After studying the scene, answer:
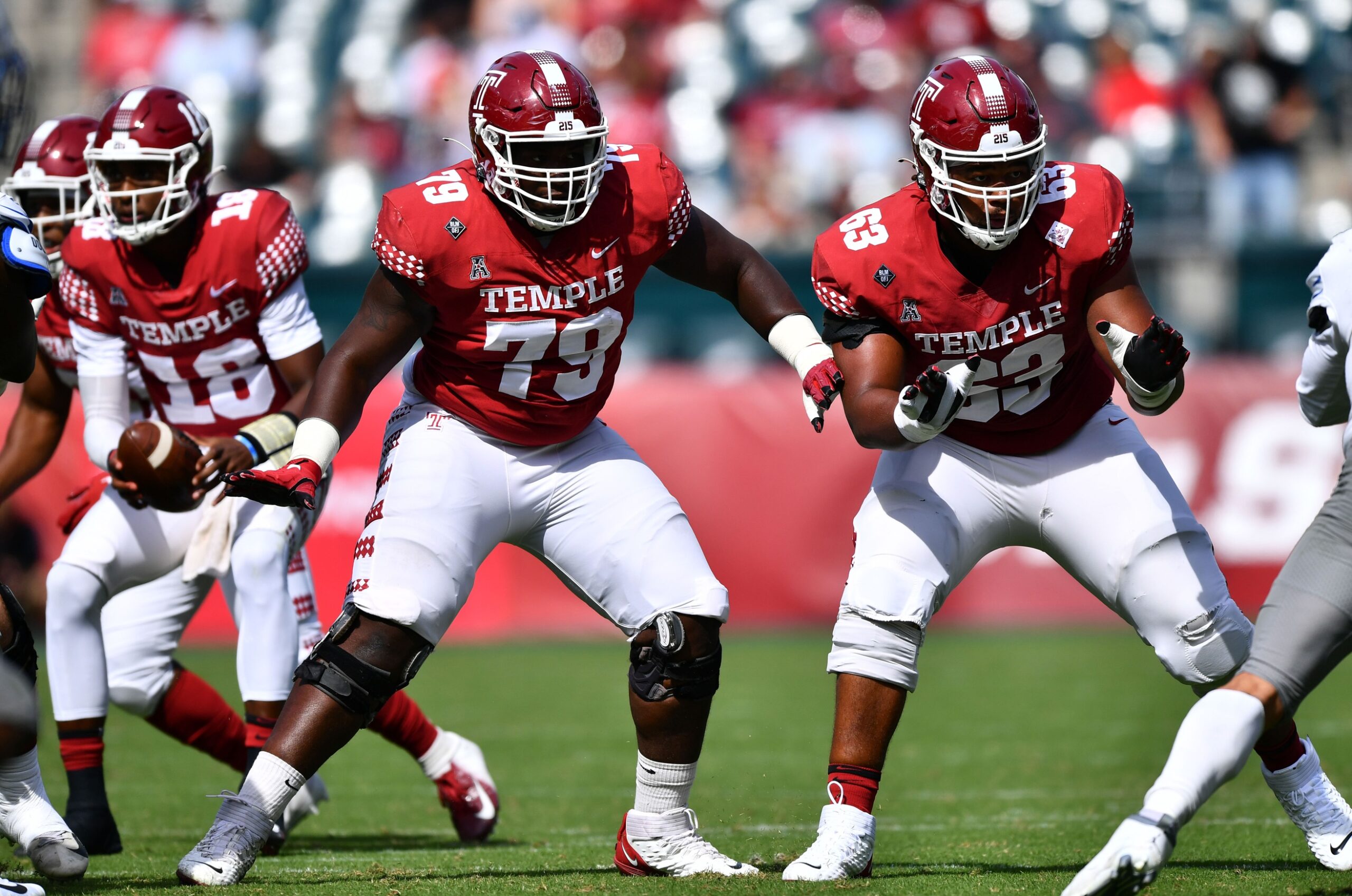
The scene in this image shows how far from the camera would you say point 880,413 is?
12.9 ft

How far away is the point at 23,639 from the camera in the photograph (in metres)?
3.92

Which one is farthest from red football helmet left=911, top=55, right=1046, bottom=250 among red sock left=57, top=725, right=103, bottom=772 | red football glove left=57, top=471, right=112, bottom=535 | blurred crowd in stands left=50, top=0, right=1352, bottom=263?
blurred crowd in stands left=50, top=0, right=1352, bottom=263

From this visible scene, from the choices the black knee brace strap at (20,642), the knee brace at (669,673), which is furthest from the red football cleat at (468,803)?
the black knee brace strap at (20,642)

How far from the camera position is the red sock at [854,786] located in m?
3.93

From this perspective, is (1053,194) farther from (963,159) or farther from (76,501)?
(76,501)

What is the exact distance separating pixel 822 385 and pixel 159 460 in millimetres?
1688

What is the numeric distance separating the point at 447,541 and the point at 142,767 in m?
3.31

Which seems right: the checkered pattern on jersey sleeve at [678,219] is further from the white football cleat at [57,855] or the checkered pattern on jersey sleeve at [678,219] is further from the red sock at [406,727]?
the white football cleat at [57,855]

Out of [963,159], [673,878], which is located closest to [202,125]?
[963,159]

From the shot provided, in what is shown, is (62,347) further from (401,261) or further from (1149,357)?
(1149,357)

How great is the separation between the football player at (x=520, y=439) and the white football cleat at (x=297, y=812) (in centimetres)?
78

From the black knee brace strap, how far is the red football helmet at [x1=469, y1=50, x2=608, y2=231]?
5.01 feet

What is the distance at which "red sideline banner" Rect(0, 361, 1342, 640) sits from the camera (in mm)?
10547

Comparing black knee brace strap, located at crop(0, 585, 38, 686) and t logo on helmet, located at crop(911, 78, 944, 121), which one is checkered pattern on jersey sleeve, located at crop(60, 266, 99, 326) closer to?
black knee brace strap, located at crop(0, 585, 38, 686)
